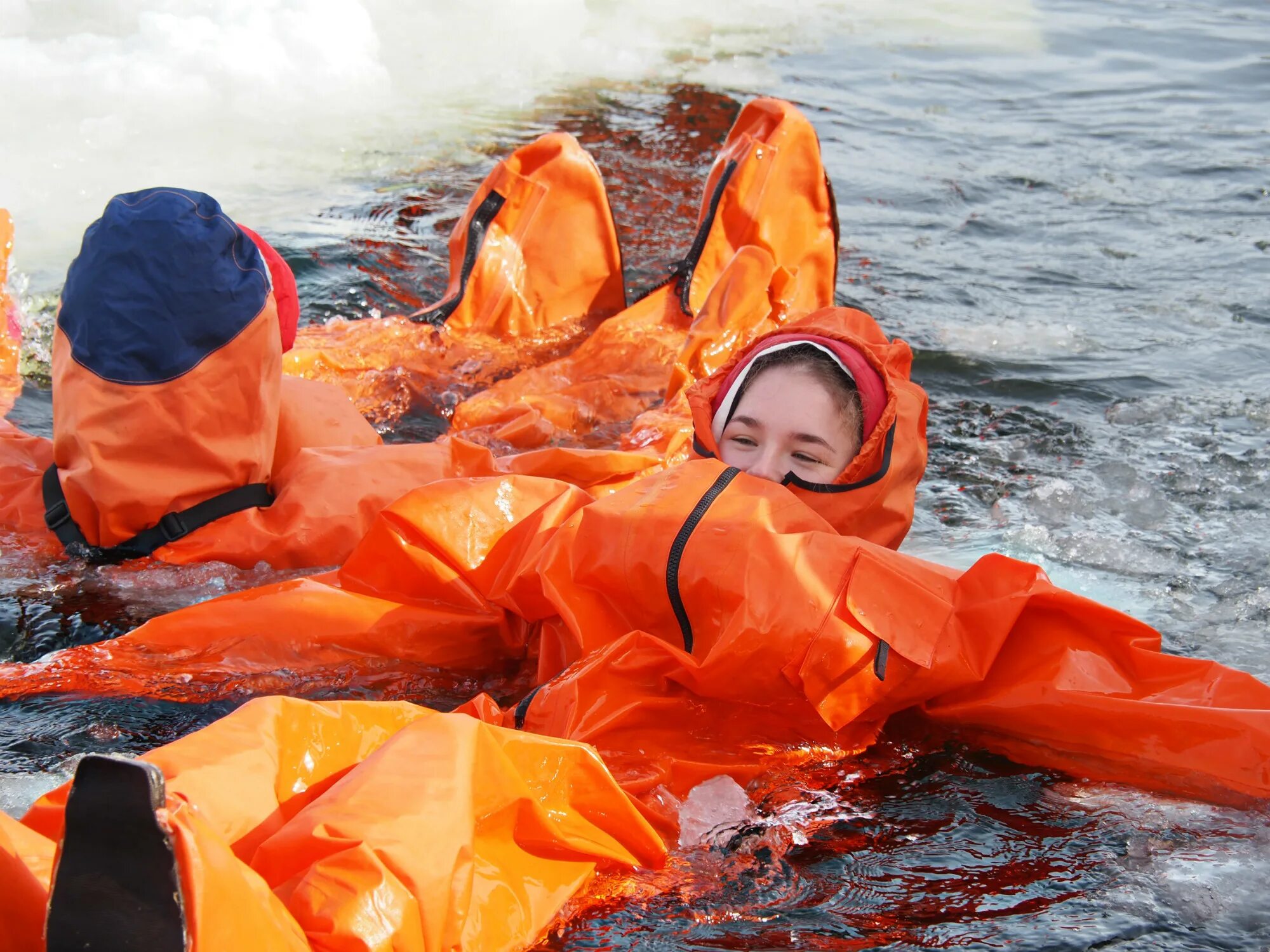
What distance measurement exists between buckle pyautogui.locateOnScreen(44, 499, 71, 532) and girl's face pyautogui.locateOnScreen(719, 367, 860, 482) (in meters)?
1.45

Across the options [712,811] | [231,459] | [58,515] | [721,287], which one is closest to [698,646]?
[712,811]

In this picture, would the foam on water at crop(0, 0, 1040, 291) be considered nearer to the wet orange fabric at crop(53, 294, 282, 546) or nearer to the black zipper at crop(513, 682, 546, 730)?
the wet orange fabric at crop(53, 294, 282, 546)

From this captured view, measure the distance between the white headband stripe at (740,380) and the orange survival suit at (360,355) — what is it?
1.02 feet

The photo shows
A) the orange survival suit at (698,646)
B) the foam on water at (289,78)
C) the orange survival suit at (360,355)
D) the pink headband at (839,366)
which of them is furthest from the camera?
the foam on water at (289,78)

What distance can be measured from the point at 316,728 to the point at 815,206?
10.3 feet

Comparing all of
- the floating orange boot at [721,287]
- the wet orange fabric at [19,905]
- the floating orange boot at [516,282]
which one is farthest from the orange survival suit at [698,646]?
the floating orange boot at [516,282]

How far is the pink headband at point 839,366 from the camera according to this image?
278 centimetres

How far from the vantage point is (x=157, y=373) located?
2514 millimetres

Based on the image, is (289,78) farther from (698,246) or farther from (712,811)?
(712,811)

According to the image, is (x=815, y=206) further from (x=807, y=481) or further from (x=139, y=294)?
(x=139, y=294)

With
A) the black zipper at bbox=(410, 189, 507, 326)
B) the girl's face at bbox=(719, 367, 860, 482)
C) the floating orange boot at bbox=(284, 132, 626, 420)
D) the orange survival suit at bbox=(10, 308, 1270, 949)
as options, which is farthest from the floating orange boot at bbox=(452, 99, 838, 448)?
the orange survival suit at bbox=(10, 308, 1270, 949)

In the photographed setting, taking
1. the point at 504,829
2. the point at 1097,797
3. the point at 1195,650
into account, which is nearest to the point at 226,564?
the point at 504,829

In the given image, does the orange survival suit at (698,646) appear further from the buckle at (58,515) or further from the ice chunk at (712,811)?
the buckle at (58,515)

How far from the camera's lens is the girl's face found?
8.77 feet
